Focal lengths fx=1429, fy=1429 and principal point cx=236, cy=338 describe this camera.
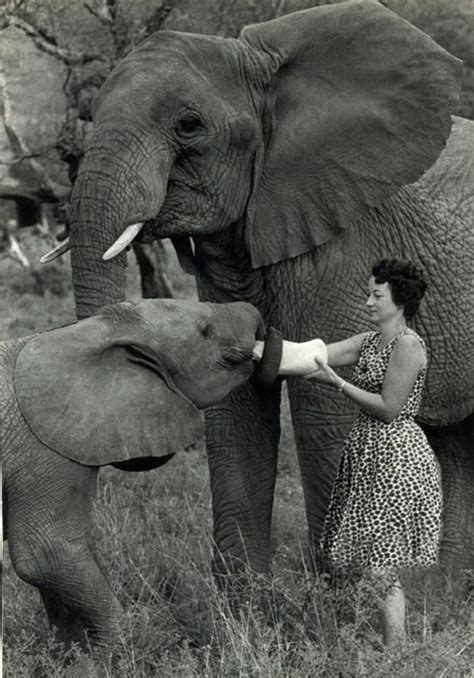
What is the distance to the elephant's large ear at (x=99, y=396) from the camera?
3803 mm

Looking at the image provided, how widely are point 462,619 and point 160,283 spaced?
3.35m

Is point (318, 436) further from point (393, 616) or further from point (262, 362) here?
point (393, 616)

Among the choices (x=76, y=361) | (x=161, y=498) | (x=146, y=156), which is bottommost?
(x=161, y=498)

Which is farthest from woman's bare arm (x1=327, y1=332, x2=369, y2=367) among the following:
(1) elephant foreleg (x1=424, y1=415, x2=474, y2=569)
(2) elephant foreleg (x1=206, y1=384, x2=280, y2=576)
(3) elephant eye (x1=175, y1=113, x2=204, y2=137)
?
(1) elephant foreleg (x1=424, y1=415, x2=474, y2=569)

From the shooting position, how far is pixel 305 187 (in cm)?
Result: 448

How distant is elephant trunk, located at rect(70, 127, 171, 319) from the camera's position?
4117 mm

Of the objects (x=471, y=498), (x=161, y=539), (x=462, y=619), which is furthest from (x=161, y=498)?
(x=462, y=619)

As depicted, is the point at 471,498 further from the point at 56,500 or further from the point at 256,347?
the point at 56,500

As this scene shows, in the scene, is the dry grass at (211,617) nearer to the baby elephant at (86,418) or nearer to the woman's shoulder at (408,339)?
the baby elephant at (86,418)

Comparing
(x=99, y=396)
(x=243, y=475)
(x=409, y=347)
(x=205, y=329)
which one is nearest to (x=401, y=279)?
(x=409, y=347)

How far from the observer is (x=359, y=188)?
4.48 m

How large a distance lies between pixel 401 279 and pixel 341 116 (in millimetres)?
779

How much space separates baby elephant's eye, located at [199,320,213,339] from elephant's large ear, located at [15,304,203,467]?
0.16 meters

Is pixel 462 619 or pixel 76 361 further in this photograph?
pixel 462 619
